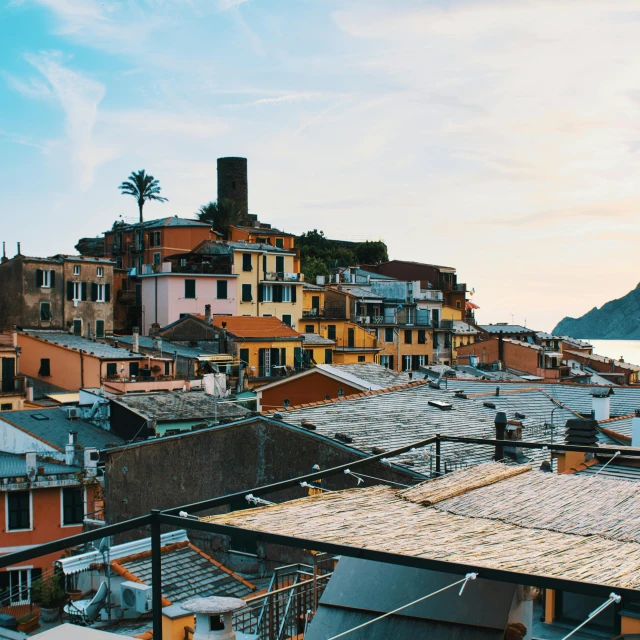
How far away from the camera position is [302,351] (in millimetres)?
58938

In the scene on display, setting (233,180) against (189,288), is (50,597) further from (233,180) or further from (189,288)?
(233,180)

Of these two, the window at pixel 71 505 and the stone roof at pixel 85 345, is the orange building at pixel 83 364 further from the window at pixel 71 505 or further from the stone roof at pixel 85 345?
the window at pixel 71 505

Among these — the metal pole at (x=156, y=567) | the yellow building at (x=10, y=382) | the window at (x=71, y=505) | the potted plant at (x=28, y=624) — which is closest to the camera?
the metal pole at (x=156, y=567)

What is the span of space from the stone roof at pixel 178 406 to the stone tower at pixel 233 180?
75.9 m

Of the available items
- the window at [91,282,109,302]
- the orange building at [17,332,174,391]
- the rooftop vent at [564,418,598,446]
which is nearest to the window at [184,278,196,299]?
the window at [91,282,109,302]

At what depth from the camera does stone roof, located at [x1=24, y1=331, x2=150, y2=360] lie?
48816 millimetres

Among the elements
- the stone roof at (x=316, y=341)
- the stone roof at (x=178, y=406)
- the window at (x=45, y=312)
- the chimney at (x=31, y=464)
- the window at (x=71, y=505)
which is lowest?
the window at (x=71, y=505)

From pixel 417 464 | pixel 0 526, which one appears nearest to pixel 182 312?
pixel 0 526

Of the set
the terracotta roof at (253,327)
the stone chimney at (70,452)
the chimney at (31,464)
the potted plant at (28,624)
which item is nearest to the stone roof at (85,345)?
the terracotta roof at (253,327)

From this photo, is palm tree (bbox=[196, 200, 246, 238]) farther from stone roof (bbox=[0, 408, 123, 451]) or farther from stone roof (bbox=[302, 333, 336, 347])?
stone roof (bbox=[0, 408, 123, 451])

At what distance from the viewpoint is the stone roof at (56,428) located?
3612 centimetres

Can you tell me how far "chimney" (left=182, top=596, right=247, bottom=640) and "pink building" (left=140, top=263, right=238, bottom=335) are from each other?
5715 cm

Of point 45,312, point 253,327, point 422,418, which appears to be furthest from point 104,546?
point 45,312

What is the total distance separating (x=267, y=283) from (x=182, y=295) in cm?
714
